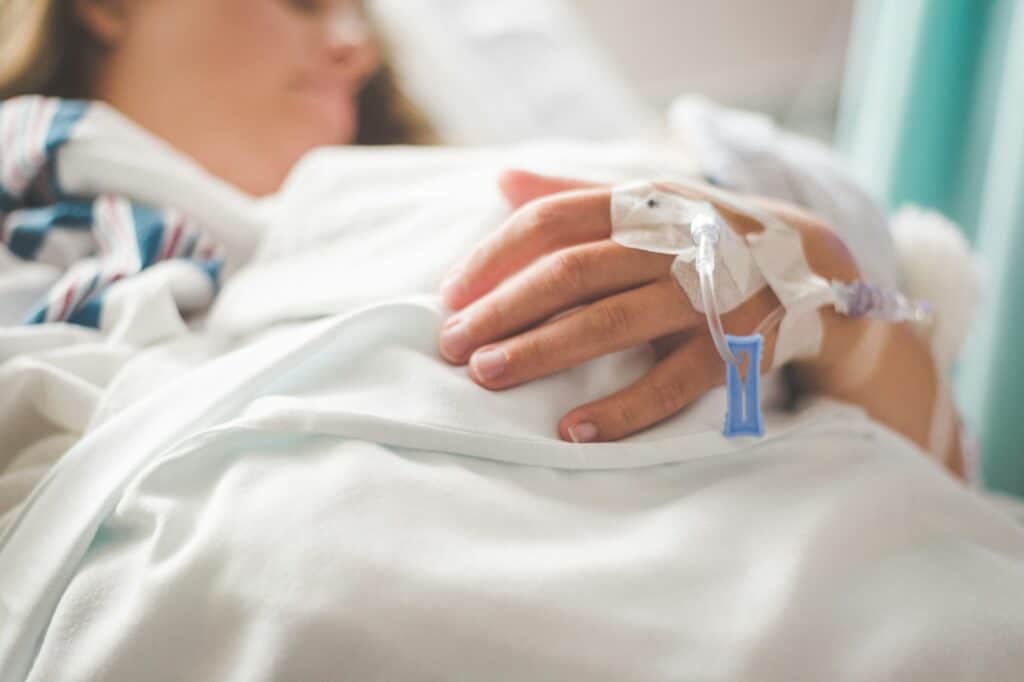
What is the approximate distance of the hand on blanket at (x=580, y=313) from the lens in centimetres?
52

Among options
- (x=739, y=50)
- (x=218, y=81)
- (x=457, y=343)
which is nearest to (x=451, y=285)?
(x=457, y=343)

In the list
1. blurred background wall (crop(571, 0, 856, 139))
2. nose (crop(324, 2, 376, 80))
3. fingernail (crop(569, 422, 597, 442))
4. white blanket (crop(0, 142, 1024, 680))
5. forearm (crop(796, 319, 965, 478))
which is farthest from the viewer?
blurred background wall (crop(571, 0, 856, 139))

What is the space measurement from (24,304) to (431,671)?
506 mm

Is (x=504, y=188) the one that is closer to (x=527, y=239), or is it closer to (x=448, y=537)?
(x=527, y=239)

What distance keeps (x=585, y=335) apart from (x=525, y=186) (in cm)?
14

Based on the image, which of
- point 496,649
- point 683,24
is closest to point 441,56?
point 683,24

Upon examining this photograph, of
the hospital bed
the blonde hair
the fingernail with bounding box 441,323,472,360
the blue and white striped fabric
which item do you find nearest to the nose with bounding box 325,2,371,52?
the blonde hair

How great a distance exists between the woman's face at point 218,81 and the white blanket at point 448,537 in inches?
18.1

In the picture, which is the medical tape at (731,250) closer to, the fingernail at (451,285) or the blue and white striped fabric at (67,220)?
the fingernail at (451,285)

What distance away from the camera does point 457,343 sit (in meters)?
0.53

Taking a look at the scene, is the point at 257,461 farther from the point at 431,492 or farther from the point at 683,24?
the point at 683,24

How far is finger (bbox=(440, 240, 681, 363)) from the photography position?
53 cm

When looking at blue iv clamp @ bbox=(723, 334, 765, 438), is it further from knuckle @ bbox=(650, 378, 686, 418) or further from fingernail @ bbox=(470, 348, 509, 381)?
fingernail @ bbox=(470, 348, 509, 381)

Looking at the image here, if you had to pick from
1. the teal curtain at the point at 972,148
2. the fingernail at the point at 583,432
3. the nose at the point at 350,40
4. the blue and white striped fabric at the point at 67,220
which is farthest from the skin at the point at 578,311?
the nose at the point at 350,40
